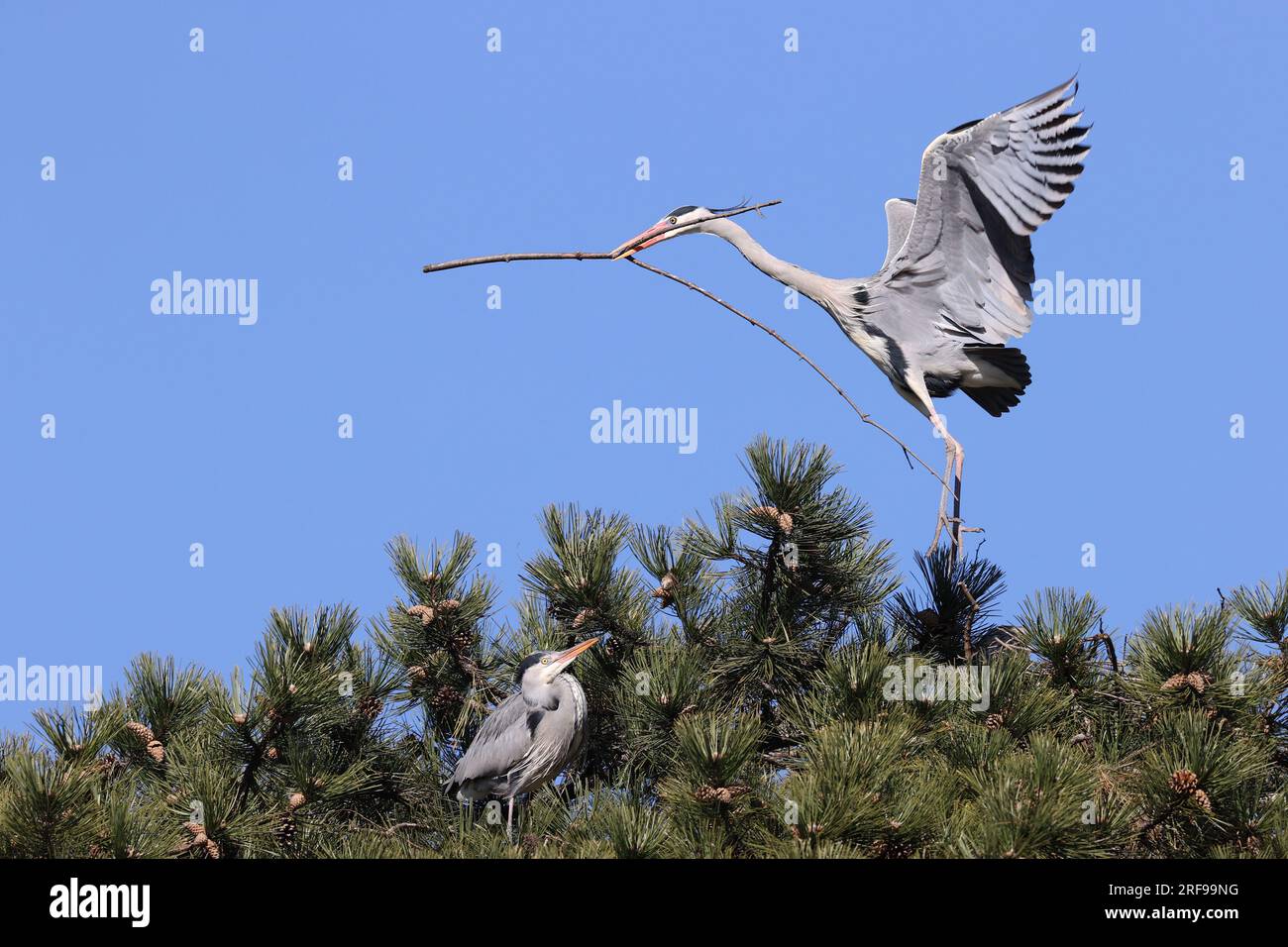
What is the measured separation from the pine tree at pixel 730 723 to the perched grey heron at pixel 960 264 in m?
1.23

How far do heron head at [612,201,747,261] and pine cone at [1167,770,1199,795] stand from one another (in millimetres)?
4031

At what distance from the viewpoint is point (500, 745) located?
233 inches

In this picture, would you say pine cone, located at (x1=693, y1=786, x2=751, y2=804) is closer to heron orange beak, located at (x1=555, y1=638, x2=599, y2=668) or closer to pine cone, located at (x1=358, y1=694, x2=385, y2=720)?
heron orange beak, located at (x1=555, y1=638, x2=599, y2=668)

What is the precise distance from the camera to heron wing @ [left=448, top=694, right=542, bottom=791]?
5.85m

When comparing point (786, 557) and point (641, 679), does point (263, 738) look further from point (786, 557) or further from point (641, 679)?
point (786, 557)

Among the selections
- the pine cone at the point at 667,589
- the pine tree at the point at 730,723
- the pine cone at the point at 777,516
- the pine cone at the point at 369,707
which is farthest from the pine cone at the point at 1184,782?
the pine cone at the point at 369,707

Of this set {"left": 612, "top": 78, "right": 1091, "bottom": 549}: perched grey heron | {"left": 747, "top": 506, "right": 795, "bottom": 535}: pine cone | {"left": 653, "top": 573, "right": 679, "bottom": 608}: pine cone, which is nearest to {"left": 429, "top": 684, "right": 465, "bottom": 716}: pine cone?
{"left": 653, "top": 573, "right": 679, "bottom": 608}: pine cone

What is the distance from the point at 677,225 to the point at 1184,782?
425cm

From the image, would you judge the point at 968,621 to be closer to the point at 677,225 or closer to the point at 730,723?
the point at 730,723

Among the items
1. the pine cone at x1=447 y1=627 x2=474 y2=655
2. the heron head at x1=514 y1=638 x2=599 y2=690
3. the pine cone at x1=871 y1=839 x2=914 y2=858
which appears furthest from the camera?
the pine cone at x1=447 y1=627 x2=474 y2=655

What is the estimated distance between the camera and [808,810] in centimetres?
442

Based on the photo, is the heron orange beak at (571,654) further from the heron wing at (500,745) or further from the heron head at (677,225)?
the heron head at (677,225)
